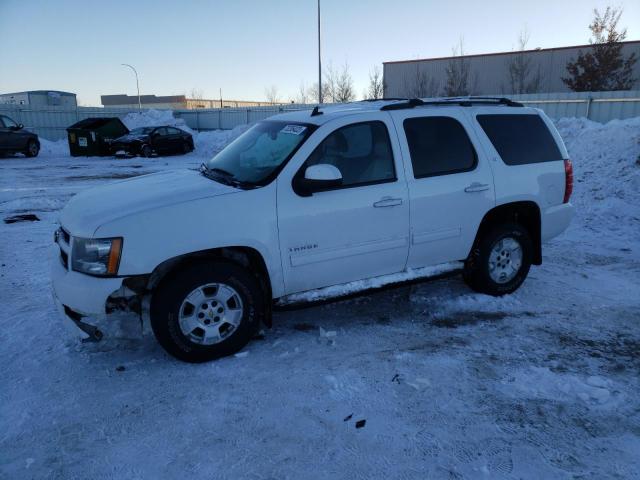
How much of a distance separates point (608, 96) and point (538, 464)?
13.8m

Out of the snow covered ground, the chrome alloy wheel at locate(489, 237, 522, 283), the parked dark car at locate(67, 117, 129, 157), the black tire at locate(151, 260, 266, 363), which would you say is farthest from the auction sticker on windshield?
the parked dark car at locate(67, 117, 129, 157)

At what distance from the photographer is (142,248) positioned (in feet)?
10.5

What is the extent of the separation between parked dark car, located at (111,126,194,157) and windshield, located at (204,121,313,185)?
1814 centimetres

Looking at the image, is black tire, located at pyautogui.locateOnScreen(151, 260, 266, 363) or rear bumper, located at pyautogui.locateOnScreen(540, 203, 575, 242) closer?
black tire, located at pyautogui.locateOnScreen(151, 260, 266, 363)

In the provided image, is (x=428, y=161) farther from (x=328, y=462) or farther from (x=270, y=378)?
(x=328, y=462)

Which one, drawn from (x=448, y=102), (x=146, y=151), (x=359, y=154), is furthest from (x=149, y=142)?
(x=359, y=154)

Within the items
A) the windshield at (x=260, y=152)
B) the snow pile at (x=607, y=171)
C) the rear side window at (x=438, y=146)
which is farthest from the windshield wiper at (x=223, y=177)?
the snow pile at (x=607, y=171)

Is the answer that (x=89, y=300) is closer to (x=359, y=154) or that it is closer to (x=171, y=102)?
(x=359, y=154)

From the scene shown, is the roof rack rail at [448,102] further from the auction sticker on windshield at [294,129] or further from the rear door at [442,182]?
the auction sticker on windshield at [294,129]

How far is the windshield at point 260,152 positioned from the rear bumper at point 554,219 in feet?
9.09

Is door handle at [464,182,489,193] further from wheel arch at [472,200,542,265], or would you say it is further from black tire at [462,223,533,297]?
black tire at [462,223,533,297]

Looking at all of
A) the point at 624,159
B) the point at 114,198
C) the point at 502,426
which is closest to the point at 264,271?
the point at 114,198

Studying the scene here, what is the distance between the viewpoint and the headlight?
3184 mm

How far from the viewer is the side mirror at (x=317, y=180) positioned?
3512mm
